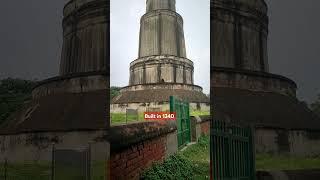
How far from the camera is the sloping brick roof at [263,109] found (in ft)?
18.5

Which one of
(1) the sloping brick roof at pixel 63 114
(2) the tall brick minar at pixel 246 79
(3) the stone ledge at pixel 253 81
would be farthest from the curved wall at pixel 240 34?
(1) the sloping brick roof at pixel 63 114

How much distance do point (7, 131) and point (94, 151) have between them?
1.98 meters

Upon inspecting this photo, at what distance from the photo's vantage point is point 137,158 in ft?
11.3

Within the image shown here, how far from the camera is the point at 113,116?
345 cm

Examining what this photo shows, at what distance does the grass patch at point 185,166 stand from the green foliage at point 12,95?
11.9 ft

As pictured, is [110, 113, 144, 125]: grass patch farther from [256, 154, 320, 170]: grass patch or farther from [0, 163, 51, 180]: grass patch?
[256, 154, 320, 170]: grass patch

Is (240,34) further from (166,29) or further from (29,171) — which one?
(29,171)

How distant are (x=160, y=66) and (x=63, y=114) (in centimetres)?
196

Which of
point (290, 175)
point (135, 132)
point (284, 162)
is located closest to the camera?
point (135, 132)

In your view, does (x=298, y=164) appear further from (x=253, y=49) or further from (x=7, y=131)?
(x=7, y=131)

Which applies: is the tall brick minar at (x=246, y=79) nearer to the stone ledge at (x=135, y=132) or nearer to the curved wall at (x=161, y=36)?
the curved wall at (x=161, y=36)

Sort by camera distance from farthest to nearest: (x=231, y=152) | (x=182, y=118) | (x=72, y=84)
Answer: (x=72, y=84) < (x=231, y=152) < (x=182, y=118)

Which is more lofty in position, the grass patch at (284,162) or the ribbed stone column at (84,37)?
the ribbed stone column at (84,37)

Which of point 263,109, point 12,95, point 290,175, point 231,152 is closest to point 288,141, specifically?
point 263,109
